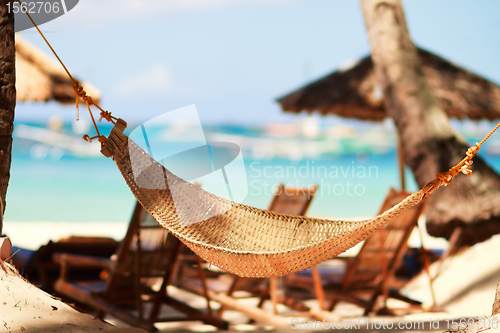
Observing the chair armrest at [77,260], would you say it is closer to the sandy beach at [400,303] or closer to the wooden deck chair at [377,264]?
the sandy beach at [400,303]

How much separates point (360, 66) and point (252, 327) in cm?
301

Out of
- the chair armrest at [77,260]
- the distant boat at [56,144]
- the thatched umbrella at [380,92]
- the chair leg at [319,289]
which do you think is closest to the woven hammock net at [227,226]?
the chair armrest at [77,260]

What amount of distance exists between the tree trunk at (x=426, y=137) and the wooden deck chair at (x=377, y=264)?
0.64 m

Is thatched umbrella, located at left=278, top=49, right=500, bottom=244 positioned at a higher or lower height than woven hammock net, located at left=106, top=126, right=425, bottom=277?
higher

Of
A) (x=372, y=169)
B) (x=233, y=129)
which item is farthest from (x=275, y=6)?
(x=372, y=169)

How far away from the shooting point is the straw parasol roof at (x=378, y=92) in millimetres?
4328

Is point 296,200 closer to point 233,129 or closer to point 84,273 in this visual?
point 84,273

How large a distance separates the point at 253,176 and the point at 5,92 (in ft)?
51.1

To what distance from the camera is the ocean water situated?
14.5 metres

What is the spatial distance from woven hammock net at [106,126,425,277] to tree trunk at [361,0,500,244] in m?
1.90

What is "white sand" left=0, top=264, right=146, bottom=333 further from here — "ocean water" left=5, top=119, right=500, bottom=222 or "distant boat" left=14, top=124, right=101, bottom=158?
"distant boat" left=14, top=124, right=101, bottom=158

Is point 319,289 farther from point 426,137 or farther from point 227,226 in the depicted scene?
point 426,137

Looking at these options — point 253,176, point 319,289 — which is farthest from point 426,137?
point 253,176

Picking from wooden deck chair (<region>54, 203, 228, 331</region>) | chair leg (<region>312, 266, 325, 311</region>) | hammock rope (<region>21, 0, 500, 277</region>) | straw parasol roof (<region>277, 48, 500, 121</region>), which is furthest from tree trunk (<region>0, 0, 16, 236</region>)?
straw parasol roof (<region>277, 48, 500, 121</region>)
